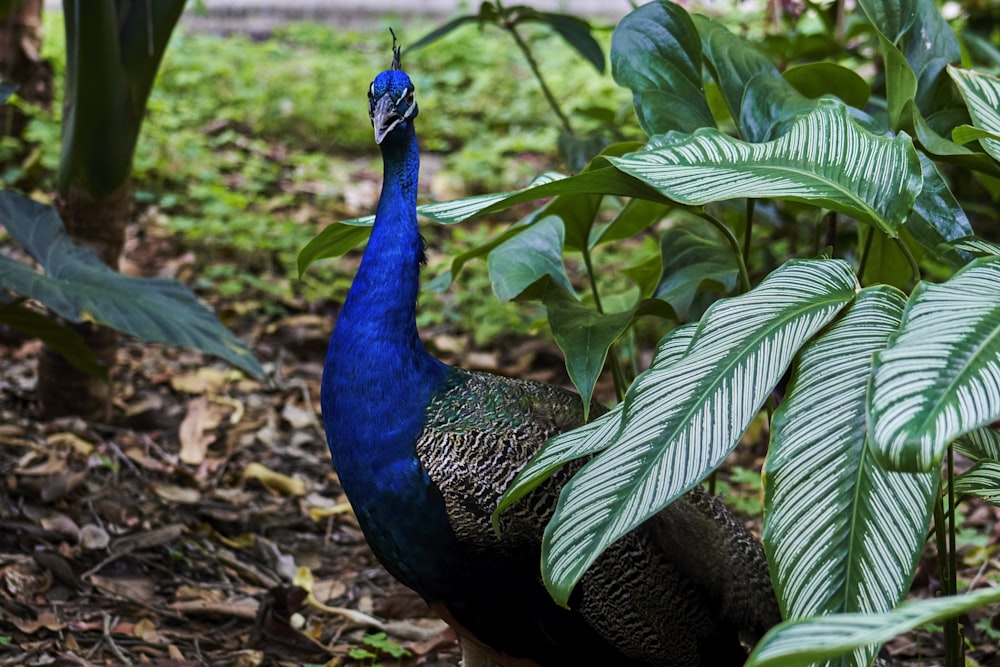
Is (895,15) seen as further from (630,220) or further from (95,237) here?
(95,237)

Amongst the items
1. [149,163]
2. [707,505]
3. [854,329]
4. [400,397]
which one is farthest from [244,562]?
[149,163]

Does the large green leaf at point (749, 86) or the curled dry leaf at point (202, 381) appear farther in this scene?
the curled dry leaf at point (202, 381)

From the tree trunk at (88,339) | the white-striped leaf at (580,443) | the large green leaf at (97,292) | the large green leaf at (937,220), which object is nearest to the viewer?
the white-striped leaf at (580,443)

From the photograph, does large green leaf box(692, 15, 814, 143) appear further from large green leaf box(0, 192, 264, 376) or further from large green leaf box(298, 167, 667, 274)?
large green leaf box(0, 192, 264, 376)

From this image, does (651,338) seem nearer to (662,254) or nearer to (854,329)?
(662,254)

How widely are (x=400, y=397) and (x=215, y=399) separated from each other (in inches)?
75.6

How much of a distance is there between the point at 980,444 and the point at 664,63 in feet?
3.21

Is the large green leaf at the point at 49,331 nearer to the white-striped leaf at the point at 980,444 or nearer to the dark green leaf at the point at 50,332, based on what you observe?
the dark green leaf at the point at 50,332

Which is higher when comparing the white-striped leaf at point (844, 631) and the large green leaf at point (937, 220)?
the large green leaf at point (937, 220)

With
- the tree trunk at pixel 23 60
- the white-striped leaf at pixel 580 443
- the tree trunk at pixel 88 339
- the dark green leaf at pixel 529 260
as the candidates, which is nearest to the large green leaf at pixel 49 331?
the tree trunk at pixel 88 339

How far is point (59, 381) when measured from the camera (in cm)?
332

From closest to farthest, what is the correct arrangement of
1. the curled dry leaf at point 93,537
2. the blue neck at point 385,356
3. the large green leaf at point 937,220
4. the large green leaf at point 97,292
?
the large green leaf at point 937,220
the blue neck at point 385,356
the large green leaf at point 97,292
the curled dry leaf at point 93,537

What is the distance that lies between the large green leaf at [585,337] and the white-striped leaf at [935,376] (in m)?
0.68

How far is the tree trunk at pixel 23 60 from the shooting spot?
4.72 m
